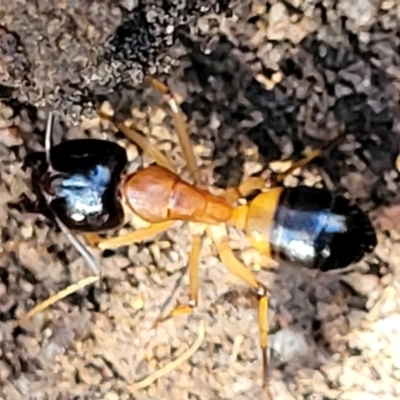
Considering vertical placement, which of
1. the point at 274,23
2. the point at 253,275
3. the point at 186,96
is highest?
the point at 274,23

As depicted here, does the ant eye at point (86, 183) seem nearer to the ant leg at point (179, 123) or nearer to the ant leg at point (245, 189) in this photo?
the ant leg at point (179, 123)

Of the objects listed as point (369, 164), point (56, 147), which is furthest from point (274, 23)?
point (56, 147)

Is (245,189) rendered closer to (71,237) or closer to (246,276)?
(246,276)

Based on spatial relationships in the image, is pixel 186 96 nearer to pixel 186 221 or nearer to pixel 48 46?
pixel 186 221

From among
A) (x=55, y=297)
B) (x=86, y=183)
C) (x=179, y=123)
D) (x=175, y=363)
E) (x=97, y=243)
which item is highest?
(x=179, y=123)

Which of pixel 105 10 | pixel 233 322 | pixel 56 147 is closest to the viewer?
pixel 105 10

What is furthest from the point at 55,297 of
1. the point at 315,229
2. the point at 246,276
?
the point at 315,229

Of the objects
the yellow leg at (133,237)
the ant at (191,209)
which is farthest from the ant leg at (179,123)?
the yellow leg at (133,237)
